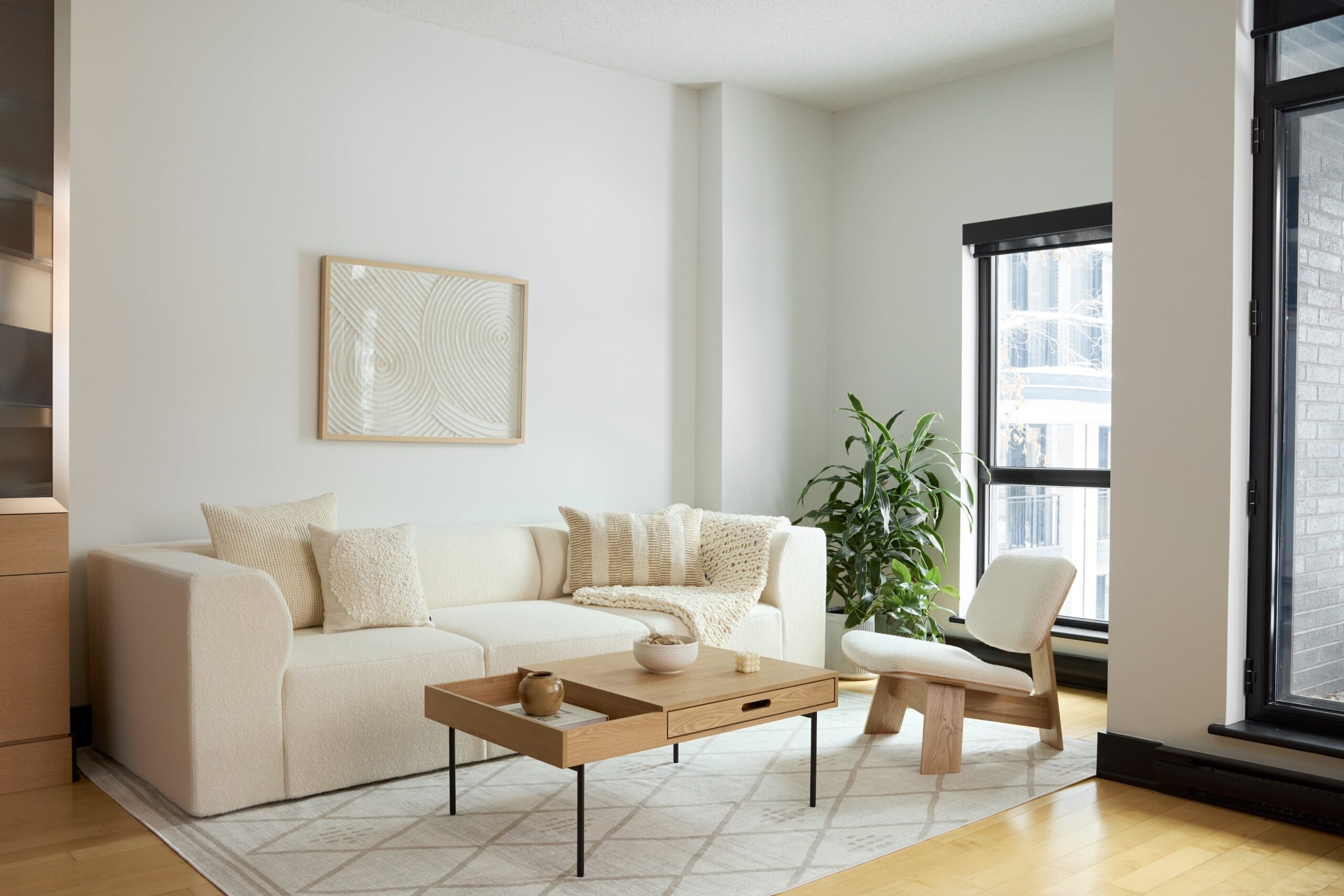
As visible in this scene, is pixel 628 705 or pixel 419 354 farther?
pixel 419 354

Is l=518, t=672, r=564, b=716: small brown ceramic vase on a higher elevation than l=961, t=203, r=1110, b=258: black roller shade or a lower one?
lower

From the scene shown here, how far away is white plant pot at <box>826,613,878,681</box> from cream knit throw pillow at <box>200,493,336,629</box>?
7.78 feet

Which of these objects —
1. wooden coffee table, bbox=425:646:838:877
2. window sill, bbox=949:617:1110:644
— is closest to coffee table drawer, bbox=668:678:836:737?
wooden coffee table, bbox=425:646:838:877

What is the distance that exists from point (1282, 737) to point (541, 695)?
7.05 feet

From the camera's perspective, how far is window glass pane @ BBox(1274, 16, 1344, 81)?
10.3ft

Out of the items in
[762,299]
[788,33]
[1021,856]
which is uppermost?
[788,33]

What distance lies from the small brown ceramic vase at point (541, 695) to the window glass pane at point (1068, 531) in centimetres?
290

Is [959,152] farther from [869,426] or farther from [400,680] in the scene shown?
[400,680]

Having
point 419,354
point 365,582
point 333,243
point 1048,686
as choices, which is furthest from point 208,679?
point 1048,686

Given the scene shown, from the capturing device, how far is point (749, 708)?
9.88 feet

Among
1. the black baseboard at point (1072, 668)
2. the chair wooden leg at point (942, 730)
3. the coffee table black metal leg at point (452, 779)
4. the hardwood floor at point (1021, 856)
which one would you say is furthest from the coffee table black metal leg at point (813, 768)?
the black baseboard at point (1072, 668)

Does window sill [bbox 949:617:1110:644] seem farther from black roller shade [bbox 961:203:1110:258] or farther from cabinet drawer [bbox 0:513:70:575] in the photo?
cabinet drawer [bbox 0:513:70:575]

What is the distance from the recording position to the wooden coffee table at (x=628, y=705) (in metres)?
2.64

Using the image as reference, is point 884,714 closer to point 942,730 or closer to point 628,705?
point 942,730
